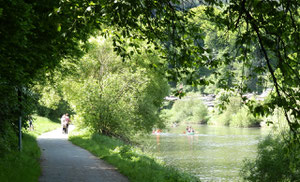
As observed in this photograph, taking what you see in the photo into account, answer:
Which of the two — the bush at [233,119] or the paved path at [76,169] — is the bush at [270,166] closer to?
the paved path at [76,169]

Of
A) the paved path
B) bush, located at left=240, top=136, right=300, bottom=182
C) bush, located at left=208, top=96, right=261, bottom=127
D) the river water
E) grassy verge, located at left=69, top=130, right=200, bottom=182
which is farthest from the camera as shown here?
bush, located at left=208, top=96, right=261, bottom=127

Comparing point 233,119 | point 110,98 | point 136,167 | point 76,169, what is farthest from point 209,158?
point 233,119

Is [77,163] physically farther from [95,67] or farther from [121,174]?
[95,67]

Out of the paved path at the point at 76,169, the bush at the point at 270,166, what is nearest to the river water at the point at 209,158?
the bush at the point at 270,166

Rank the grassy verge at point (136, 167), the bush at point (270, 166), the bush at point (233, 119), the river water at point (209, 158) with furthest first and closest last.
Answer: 1. the bush at point (233, 119)
2. the river water at point (209, 158)
3. the bush at point (270, 166)
4. the grassy verge at point (136, 167)

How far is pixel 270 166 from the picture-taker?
1741 cm

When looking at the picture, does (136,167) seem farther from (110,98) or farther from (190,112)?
(190,112)

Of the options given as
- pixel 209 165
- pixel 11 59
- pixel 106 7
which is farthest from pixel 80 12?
pixel 209 165

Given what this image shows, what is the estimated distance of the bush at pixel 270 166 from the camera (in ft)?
54.9

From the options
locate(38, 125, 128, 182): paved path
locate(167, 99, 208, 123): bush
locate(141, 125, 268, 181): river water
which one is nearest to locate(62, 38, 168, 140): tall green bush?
locate(141, 125, 268, 181): river water

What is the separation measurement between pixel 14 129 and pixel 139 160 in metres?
4.62

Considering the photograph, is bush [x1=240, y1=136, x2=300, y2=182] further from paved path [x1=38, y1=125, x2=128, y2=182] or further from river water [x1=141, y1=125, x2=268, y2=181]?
paved path [x1=38, y1=125, x2=128, y2=182]

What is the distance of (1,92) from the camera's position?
963cm

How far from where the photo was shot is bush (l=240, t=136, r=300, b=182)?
16719 millimetres
